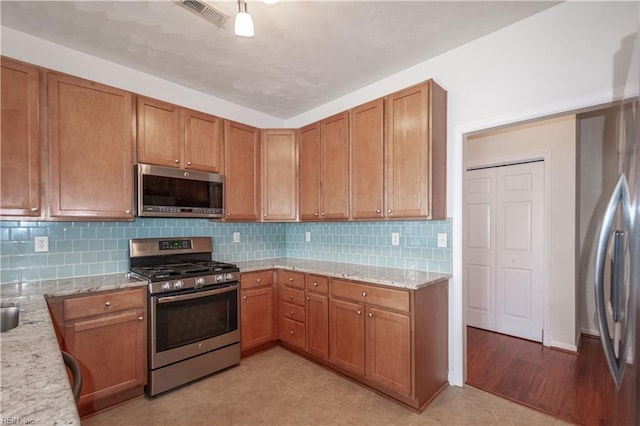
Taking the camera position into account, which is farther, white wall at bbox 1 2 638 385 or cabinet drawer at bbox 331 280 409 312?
cabinet drawer at bbox 331 280 409 312

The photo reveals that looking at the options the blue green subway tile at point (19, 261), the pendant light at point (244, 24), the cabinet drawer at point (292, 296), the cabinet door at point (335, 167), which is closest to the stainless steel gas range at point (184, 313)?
the cabinet drawer at point (292, 296)

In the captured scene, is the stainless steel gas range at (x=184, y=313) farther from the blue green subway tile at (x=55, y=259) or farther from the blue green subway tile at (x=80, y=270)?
the blue green subway tile at (x=55, y=259)

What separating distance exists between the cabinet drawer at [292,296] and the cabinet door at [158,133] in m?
1.63

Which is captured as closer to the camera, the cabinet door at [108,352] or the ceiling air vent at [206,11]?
the ceiling air vent at [206,11]

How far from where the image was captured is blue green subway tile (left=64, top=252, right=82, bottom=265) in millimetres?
2447

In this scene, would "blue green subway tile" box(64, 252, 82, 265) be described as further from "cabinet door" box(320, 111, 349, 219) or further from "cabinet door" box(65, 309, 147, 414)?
"cabinet door" box(320, 111, 349, 219)

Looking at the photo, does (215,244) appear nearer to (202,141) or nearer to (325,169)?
(202,141)

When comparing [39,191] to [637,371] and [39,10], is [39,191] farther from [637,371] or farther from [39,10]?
[637,371]

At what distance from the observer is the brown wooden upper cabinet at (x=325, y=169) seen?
298cm

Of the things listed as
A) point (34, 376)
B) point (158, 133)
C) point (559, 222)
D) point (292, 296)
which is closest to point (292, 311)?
point (292, 296)

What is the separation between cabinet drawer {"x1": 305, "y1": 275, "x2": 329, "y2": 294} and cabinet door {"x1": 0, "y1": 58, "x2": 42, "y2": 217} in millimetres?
2134

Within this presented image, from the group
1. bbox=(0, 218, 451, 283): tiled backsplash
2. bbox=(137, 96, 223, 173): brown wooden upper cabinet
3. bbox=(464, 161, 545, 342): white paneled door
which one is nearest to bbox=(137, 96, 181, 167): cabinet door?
bbox=(137, 96, 223, 173): brown wooden upper cabinet

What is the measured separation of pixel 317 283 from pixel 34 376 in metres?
2.16

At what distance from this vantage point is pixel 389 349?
7.59 ft
